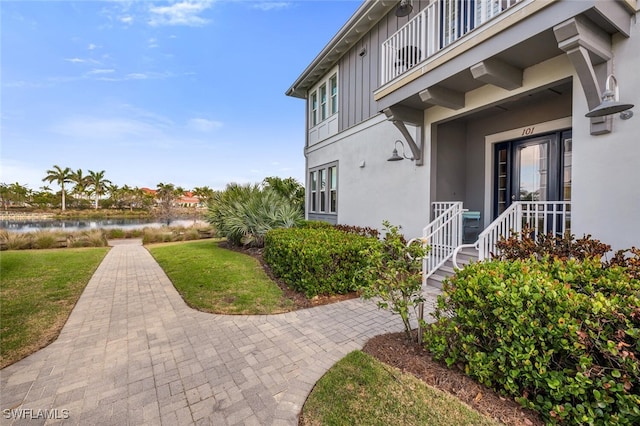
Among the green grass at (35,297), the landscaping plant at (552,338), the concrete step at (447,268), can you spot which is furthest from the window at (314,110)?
the landscaping plant at (552,338)

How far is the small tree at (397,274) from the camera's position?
9.59ft

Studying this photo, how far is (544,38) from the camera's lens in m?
3.58

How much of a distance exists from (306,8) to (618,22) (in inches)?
352

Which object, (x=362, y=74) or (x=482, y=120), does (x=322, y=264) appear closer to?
(x=482, y=120)

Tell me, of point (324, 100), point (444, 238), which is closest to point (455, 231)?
point (444, 238)

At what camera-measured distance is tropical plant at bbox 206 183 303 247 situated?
369 inches

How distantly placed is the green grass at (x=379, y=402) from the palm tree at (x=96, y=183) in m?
59.2

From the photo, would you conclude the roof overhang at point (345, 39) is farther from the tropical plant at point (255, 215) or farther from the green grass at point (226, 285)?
the green grass at point (226, 285)

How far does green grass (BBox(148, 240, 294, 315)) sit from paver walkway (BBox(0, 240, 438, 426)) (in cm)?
31

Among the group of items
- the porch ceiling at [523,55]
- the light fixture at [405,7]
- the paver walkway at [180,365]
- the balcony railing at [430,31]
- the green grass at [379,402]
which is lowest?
the paver walkway at [180,365]

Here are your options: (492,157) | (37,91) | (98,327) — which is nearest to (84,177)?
(37,91)

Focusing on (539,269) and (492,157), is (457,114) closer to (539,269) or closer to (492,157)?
(492,157)

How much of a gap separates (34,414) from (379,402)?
2.82m

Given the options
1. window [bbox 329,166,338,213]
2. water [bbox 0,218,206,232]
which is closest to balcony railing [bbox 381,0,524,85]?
window [bbox 329,166,338,213]
